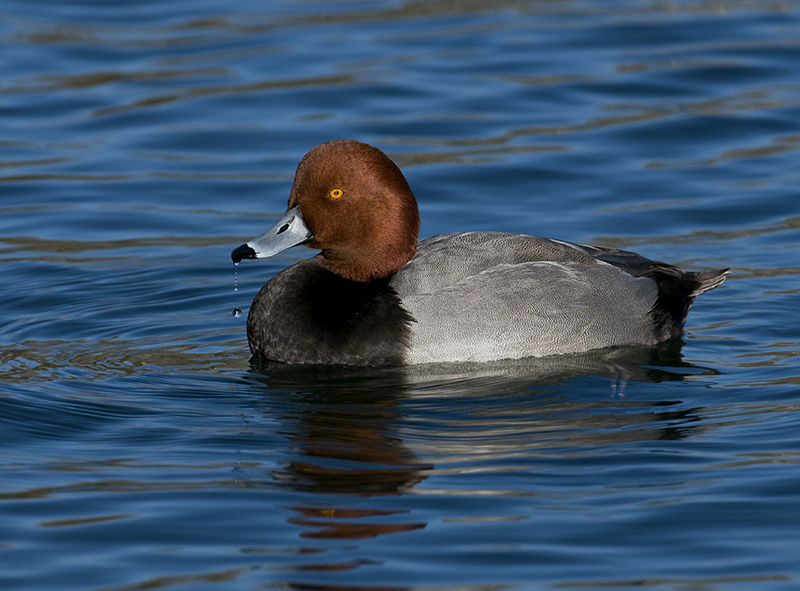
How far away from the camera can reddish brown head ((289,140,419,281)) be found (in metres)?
7.78

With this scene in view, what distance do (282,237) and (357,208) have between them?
18.9 inches

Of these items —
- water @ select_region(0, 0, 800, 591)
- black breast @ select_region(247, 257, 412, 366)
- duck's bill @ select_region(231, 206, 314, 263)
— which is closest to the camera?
water @ select_region(0, 0, 800, 591)

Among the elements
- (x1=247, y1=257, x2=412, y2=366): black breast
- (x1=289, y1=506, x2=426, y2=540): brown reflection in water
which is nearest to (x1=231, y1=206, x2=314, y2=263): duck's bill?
(x1=247, y1=257, x2=412, y2=366): black breast

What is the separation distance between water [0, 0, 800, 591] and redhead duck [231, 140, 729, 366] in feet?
0.66

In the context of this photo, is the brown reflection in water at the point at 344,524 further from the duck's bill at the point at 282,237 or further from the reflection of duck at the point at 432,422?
the duck's bill at the point at 282,237

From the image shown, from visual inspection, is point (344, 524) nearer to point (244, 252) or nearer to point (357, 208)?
point (244, 252)

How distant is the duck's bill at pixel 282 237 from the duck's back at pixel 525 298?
64cm

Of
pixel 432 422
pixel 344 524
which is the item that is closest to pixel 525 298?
pixel 432 422

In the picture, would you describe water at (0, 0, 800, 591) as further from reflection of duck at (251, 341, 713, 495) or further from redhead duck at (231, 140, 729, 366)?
redhead duck at (231, 140, 729, 366)

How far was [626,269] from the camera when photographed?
27.7ft

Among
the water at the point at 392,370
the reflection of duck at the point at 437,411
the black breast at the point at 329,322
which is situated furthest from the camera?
the black breast at the point at 329,322

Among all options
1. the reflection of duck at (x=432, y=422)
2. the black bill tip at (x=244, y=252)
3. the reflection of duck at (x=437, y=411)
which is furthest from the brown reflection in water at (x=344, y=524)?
the black bill tip at (x=244, y=252)

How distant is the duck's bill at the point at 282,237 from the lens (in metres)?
7.83

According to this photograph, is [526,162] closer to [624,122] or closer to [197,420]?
[624,122]
